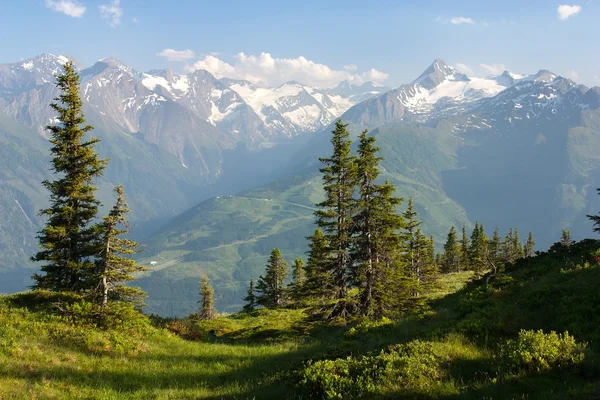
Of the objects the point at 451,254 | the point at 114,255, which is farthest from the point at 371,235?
the point at 451,254

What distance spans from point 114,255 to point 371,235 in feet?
56.9

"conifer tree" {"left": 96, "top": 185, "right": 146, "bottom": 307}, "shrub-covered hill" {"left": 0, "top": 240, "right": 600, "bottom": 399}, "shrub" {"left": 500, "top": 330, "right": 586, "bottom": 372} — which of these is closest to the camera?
"shrub-covered hill" {"left": 0, "top": 240, "right": 600, "bottom": 399}

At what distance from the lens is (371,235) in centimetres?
2866

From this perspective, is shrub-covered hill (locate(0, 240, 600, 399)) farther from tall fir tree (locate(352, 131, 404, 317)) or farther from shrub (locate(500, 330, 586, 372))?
tall fir tree (locate(352, 131, 404, 317))

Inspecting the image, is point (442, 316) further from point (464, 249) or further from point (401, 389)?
point (464, 249)

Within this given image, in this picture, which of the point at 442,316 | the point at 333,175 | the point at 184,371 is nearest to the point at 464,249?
the point at 333,175

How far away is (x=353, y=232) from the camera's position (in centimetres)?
2923

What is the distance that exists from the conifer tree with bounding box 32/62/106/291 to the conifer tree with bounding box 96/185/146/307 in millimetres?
6873

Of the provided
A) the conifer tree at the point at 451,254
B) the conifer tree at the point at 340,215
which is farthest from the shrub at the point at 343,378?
the conifer tree at the point at 451,254

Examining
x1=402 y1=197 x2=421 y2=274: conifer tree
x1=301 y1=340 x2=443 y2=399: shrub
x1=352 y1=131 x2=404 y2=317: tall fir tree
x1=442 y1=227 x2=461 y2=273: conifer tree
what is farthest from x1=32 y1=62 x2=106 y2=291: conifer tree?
x1=442 y1=227 x2=461 y2=273: conifer tree

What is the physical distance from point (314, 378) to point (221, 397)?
2.86 metres

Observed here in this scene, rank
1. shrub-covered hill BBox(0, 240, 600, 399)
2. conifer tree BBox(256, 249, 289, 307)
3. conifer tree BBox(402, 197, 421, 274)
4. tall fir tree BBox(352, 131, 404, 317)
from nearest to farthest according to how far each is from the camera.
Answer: shrub-covered hill BBox(0, 240, 600, 399)
tall fir tree BBox(352, 131, 404, 317)
conifer tree BBox(402, 197, 421, 274)
conifer tree BBox(256, 249, 289, 307)

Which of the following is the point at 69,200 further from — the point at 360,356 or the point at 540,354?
the point at 540,354

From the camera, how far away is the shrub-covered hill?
27.8 feet
